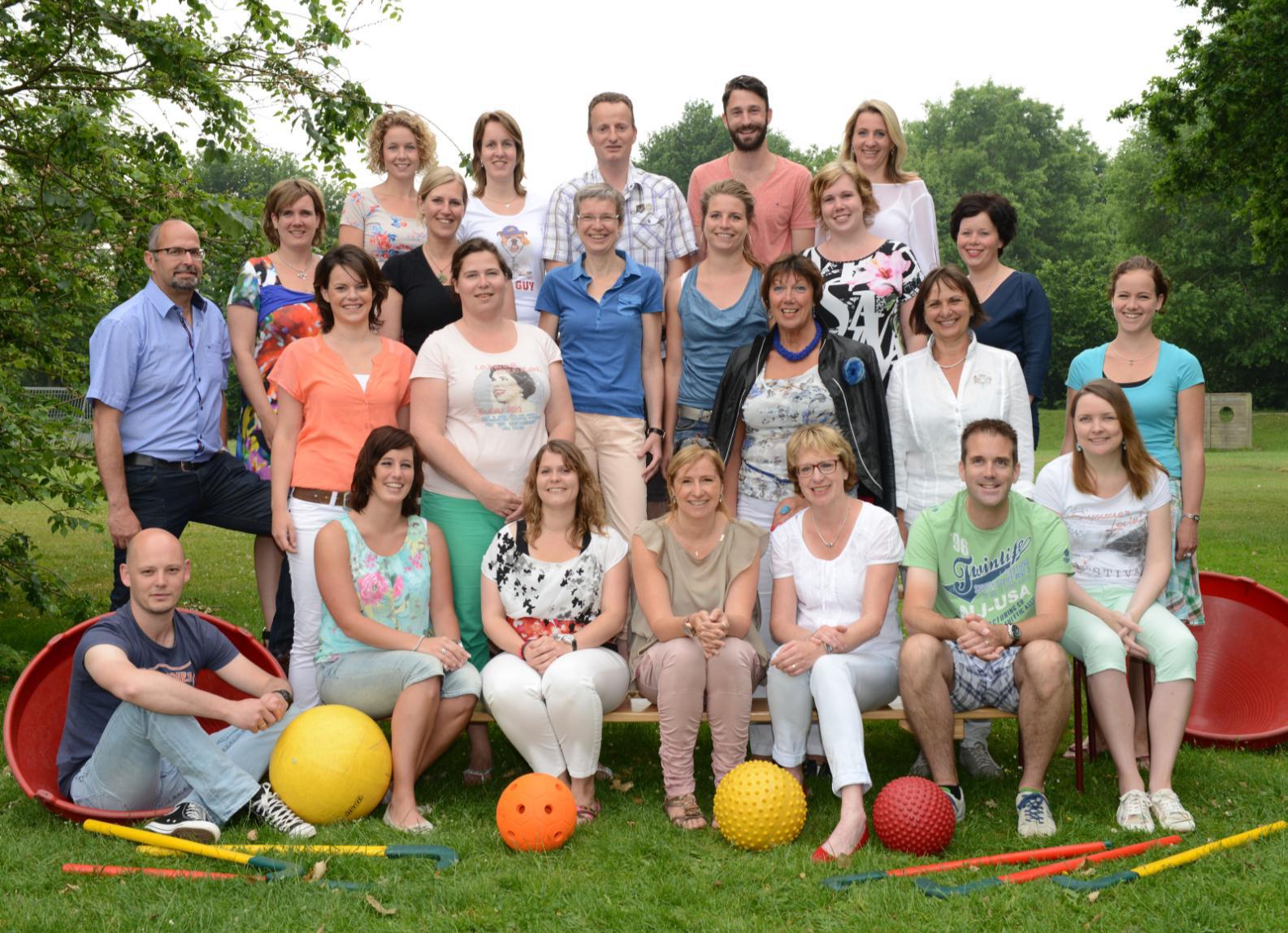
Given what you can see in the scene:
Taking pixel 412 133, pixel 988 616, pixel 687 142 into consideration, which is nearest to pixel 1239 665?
pixel 988 616

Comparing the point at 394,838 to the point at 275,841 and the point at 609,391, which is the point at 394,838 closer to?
the point at 275,841

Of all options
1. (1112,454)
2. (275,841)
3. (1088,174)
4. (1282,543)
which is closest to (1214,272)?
(1088,174)

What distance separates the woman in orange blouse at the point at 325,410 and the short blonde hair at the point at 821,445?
1.82 metres

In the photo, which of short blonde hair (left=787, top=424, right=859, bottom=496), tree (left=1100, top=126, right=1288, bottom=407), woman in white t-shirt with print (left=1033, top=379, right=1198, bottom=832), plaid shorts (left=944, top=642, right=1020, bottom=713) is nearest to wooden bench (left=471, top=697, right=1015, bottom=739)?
plaid shorts (left=944, top=642, right=1020, bottom=713)

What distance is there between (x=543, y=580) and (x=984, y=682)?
Answer: 74.5 inches

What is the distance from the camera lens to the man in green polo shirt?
4625 millimetres

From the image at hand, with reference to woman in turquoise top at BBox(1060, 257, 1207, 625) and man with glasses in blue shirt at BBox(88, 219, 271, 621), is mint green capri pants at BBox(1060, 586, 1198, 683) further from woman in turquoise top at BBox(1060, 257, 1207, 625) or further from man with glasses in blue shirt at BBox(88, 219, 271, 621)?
man with glasses in blue shirt at BBox(88, 219, 271, 621)

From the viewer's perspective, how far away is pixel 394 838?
14.6ft

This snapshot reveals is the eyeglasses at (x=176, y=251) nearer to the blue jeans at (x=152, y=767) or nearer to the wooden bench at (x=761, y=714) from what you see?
the blue jeans at (x=152, y=767)

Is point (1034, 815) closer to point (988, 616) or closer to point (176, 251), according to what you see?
point (988, 616)

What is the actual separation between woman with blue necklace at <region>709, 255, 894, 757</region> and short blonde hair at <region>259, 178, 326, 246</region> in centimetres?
235

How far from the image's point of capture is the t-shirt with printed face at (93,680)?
454 cm

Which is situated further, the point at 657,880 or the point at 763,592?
the point at 763,592

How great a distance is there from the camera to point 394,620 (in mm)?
4977
